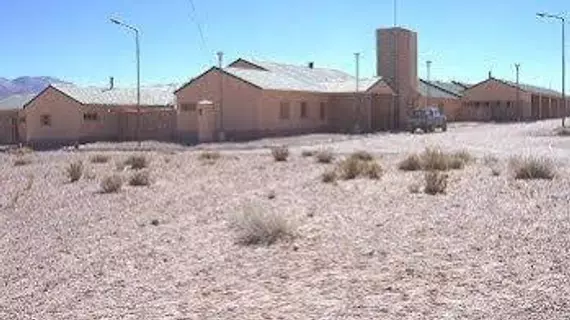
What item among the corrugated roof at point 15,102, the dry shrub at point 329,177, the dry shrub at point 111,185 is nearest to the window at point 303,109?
the corrugated roof at point 15,102

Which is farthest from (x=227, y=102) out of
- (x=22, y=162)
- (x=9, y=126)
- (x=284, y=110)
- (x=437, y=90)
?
(x=437, y=90)

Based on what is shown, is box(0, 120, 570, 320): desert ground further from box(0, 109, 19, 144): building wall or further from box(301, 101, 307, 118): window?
box(0, 109, 19, 144): building wall

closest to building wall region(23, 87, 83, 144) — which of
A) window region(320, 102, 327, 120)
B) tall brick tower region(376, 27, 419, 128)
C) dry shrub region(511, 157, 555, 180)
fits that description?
window region(320, 102, 327, 120)

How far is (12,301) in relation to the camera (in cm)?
1110

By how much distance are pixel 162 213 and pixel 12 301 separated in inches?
270

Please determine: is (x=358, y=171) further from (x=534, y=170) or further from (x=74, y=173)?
(x=74, y=173)

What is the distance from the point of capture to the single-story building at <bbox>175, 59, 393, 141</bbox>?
2205 inches

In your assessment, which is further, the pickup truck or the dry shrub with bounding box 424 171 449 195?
the pickup truck

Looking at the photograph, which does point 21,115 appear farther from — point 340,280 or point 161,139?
point 340,280

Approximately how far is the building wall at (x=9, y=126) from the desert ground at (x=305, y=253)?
154 feet

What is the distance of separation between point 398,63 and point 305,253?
5854 cm

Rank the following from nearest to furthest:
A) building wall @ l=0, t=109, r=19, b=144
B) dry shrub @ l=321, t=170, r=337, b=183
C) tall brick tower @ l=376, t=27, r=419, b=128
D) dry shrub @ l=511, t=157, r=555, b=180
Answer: dry shrub @ l=511, t=157, r=555, b=180 < dry shrub @ l=321, t=170, r=337, b=183 < building wall @ l=0, t=109, r=19, b=144 < tall brick tower @ l=376, t=27, r=419, b=128

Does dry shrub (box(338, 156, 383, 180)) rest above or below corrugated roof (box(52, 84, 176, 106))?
below

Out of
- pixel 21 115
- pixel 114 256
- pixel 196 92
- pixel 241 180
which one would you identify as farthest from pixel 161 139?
pixel 114 256
